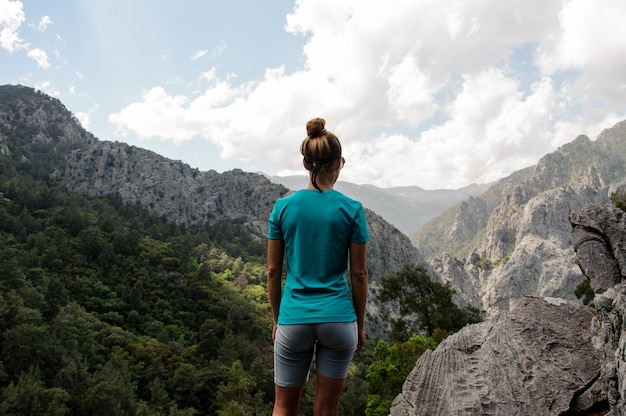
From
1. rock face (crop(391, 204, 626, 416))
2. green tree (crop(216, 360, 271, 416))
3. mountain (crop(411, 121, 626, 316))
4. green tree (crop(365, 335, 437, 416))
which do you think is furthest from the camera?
mountain (crop(411, 121, 626, 316))

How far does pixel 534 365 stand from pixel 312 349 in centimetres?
588

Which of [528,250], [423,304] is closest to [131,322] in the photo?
[423,304]

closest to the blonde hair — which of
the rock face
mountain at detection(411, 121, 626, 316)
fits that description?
the rock face

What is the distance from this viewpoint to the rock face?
6312mm

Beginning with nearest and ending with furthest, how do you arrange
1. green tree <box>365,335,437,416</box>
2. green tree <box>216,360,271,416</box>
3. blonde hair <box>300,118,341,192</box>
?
blonde hair <box>300,118,341,192</box> → green tree <box>365,335,437,416</box> → green tree <box>216,360,271,416</box>

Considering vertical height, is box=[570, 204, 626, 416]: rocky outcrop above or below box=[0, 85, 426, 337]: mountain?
below

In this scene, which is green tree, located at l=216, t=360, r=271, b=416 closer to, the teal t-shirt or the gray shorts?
the gray shorts

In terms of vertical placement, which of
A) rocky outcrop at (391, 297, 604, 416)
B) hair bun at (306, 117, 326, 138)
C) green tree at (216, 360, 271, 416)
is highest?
hair bun at (306, 117, 326, 138)

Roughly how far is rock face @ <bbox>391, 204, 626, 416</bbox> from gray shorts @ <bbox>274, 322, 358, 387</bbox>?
4.33 m

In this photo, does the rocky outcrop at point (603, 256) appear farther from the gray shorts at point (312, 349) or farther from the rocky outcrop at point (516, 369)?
the gray shorts at point (312, 349)

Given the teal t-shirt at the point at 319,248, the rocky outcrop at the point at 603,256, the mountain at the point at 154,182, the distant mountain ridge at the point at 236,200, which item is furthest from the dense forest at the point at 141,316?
the teal t-shirt at the point at 319,248

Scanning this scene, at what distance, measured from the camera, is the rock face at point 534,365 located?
20.7ft

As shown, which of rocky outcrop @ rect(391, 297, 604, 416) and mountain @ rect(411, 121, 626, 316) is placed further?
mountain @ rect(411, 121, 626, 316)

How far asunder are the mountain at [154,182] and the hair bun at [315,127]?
353ft
